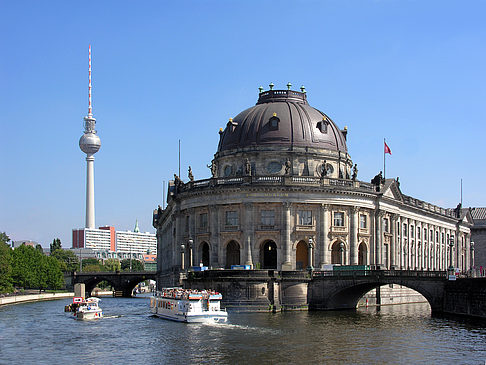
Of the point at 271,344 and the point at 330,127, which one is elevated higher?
the point at 330,127

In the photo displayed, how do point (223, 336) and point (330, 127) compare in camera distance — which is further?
point (330, 127)

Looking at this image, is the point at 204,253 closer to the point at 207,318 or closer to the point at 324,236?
the point at 324,236

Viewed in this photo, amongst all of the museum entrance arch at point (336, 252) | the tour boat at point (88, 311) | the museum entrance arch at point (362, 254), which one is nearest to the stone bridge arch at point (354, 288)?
the museum entrance arch at point (336, 252)

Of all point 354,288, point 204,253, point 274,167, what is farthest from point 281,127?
point 354,288

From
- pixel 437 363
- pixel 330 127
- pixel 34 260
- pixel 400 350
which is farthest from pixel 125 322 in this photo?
pixel 34 260

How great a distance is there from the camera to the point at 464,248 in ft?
544

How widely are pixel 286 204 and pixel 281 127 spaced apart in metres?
17.5

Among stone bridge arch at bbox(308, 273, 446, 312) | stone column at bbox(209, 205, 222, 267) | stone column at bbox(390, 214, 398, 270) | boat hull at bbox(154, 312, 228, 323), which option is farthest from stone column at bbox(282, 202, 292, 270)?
boat hull at bbox(154, 312, 228, 323)

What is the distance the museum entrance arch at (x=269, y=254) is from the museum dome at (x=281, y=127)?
627 inches

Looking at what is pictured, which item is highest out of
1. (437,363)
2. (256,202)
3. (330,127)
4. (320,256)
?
(330,127)

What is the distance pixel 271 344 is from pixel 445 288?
28.1m

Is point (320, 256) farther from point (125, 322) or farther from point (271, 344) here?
point (271, 344)

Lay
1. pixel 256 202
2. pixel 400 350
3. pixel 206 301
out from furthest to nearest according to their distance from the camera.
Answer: pixel 256 202, pixel 206 301, pixel 400 350

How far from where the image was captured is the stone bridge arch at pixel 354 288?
7931 centimetres
